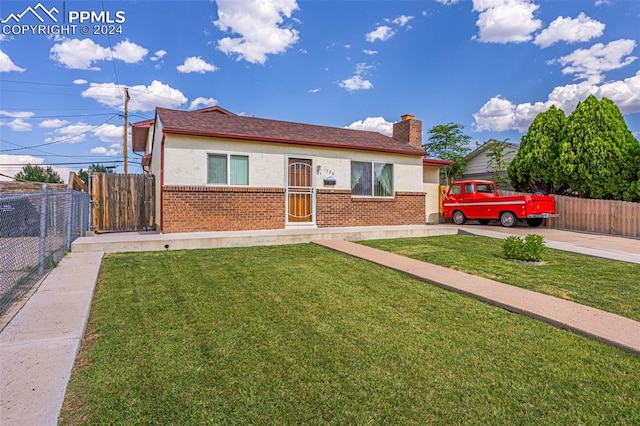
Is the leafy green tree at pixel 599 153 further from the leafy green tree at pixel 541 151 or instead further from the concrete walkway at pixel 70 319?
the concrete walkway at pixel 70 319

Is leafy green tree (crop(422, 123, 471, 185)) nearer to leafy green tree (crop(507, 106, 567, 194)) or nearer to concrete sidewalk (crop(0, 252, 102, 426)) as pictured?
leafy green tree (crop(507, 106, 567, 194))

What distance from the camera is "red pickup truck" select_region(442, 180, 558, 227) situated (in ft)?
39.3

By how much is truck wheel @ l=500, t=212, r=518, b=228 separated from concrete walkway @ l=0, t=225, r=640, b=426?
4579 millimetres

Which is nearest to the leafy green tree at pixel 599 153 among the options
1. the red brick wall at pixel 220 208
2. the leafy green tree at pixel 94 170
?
the red brick wall at pixel 220 208

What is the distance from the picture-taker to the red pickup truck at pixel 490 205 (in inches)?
472

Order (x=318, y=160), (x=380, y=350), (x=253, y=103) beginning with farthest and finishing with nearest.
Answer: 1. (x=253, y=103)
2. (x=318, y=160)
3. (x=380, y=350)

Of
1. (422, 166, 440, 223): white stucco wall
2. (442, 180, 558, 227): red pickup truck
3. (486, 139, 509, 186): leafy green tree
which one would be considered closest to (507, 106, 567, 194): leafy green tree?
(442, 180, 558, 227): red pickup truck

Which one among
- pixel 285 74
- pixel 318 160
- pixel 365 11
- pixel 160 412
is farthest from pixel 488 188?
pixel 160 412

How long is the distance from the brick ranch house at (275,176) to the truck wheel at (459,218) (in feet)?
4.31

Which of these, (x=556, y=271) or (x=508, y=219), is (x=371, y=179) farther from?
(x=556, y=271)

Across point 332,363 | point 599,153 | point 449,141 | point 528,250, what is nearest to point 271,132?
point 528,250

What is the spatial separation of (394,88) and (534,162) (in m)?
Answer: 7.56

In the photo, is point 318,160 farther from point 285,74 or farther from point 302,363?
point 302,363

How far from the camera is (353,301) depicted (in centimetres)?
413
